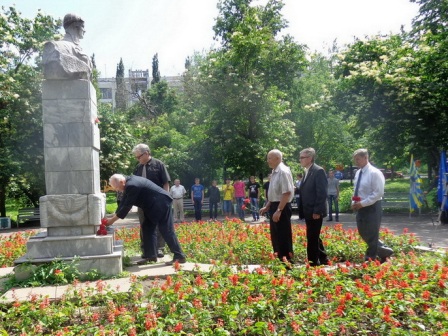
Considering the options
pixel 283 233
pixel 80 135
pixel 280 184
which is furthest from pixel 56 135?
pixel 283 233

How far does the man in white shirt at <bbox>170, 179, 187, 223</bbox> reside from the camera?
17344 millimetres

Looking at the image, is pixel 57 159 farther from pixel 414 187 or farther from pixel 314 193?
pixel 414 187

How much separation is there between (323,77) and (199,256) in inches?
1044

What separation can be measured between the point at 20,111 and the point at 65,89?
15346 mm

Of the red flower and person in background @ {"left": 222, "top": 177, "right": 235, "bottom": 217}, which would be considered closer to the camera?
the red flower

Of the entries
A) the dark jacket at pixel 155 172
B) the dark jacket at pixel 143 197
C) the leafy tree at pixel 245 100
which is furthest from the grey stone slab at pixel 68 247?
the leafy tree at pixel 245 100

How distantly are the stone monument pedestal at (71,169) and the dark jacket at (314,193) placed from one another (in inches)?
104

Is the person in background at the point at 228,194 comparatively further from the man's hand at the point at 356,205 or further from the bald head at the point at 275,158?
the man's hand at the point at 356,205

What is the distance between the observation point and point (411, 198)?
1647cm

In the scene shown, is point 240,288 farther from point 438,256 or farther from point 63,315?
point 438,256

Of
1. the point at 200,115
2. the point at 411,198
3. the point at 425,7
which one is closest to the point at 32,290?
the point at 411,198

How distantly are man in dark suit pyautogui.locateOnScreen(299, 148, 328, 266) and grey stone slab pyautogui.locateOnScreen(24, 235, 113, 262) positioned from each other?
273cm

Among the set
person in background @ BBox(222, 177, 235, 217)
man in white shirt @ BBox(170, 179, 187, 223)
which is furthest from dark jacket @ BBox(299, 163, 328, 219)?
person in background @ BBox(222, 177, 235, 217)

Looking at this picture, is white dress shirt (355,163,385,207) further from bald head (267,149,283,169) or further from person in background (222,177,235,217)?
person in background (222,177,235,217)
